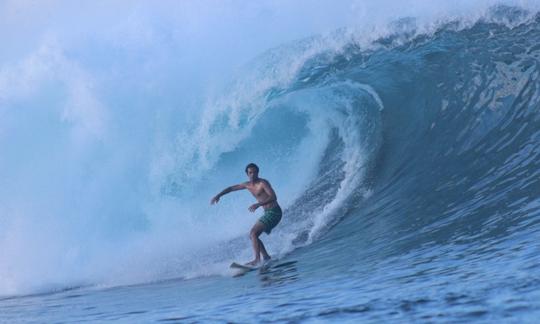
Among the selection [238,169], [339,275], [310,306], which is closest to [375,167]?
[238,169]

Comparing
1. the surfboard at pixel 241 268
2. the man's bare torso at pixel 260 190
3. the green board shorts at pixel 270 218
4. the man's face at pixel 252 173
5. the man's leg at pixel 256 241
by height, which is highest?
the man's face at pixel 252 173

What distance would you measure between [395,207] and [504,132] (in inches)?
83.3

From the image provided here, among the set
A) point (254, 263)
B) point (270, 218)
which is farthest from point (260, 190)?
point (254, 263)

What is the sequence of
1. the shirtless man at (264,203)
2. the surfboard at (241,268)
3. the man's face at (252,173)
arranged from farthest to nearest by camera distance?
1. the man's face at (252,173)
2. the shirtless man at (264,203)
3. the surfboard at (241,268)

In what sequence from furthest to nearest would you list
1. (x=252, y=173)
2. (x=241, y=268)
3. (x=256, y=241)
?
(x=252, y=173) < (x=256, y=241) < (x=241, y=268)

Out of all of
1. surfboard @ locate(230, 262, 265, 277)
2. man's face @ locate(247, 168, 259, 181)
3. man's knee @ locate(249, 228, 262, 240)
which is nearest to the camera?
surfboard @ locate(230, 262, 265, 277)

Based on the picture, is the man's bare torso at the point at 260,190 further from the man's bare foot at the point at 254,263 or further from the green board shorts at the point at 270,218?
the man's bare foot at the point at 254,263

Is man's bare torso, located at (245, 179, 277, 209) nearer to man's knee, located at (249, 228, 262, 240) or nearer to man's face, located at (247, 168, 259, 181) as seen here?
man's face, located at (247, 168, 259, 181)

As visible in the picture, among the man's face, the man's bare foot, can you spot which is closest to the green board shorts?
the man's face

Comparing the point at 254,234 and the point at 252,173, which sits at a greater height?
the point at 252,173

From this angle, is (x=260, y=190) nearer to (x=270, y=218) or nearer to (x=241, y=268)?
(x=270, y=218)

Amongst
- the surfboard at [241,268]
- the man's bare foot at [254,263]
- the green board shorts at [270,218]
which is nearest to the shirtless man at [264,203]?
the green board shorts at [270,218]

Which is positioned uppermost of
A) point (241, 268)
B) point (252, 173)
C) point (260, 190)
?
point (252, 173)

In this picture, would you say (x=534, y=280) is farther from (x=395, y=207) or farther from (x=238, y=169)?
(x=238, y=169)
